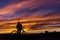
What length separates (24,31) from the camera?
53.4 m

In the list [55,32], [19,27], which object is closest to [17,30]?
[19,27]

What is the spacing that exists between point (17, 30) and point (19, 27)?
27.1 inches
